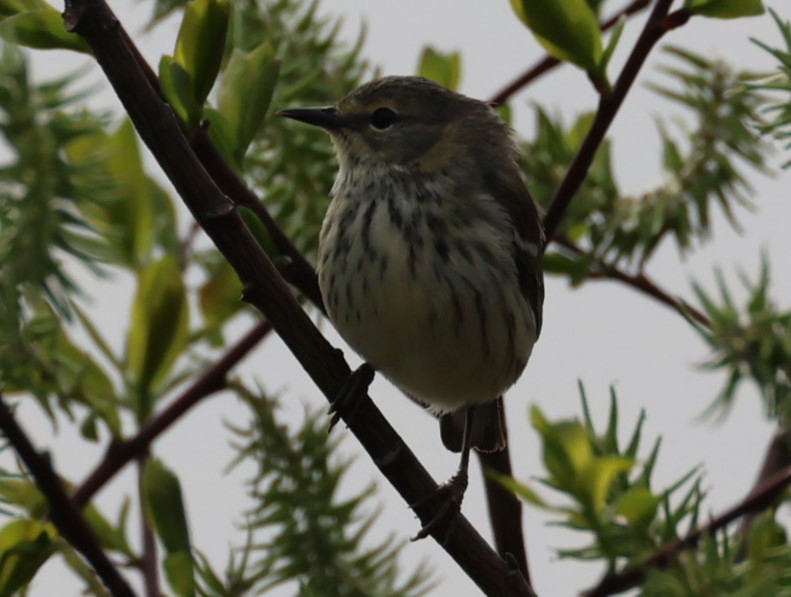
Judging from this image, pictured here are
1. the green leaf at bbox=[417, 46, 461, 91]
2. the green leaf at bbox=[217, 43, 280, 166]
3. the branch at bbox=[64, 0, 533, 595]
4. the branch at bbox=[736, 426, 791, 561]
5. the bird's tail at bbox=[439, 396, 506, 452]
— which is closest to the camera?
the branch at bbox=[64, 0, 533, 595]

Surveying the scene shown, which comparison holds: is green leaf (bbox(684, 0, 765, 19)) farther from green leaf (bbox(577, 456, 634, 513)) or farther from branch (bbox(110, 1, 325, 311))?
green leaf (bbox(577, 456, 634, 513))

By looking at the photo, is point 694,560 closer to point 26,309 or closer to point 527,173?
point 26,309

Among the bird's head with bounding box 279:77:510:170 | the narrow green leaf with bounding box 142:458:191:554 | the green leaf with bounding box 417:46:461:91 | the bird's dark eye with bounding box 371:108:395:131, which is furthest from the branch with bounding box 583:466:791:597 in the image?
the bird's dark eye with bounding box 371:108:395:131

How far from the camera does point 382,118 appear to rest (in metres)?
2.18

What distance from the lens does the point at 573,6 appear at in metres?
1.17

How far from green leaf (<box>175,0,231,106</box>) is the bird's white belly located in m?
0.80

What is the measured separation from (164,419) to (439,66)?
633mm

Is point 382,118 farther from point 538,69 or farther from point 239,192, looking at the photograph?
Result: point 239,192

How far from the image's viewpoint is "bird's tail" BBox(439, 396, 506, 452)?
2037 mm

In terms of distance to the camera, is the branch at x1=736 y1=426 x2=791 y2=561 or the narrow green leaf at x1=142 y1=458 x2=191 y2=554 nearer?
the narrow green leaf at x1=142 y1=458 x2=191 y2=554

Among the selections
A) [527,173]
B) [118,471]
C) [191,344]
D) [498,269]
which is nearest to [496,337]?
[498,269]

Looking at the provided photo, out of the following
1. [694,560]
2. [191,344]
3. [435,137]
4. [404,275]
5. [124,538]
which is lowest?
[694,560]

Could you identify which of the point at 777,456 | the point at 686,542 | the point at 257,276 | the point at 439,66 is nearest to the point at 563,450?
the point at 686,542

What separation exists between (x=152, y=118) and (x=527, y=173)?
31.4 inches
